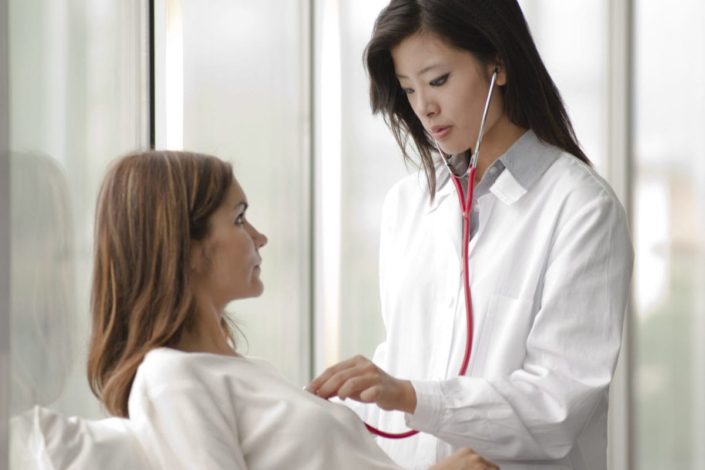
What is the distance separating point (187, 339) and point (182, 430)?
7.9 inches

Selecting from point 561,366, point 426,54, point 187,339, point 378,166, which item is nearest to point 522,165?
point 426,54

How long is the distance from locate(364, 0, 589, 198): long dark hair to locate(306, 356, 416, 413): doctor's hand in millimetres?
553

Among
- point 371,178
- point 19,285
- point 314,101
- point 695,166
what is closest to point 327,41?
point 314,101

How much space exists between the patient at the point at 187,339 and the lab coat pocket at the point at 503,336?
0.28 metres

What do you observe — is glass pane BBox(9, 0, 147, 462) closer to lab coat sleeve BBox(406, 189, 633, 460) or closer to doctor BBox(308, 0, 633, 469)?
doctor BBox(308, 0, 633, 469)

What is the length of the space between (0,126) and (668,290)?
238 centimetres

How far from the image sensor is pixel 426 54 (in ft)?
5.90

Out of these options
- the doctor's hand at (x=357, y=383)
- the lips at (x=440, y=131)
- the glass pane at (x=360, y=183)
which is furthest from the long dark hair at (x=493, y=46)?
the glass pane at (x=360, y=183)

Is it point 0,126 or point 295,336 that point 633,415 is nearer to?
point 295,336

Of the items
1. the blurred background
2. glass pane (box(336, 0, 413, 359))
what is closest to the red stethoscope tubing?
the blurred background

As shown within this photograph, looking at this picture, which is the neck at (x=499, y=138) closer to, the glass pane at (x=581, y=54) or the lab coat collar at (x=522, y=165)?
the lab coat collar at (x=522, y=165)

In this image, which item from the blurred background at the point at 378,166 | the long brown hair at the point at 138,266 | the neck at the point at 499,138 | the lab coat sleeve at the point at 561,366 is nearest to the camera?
the long brown hair at the point at 138,266

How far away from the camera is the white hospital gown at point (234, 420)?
135 centimetres

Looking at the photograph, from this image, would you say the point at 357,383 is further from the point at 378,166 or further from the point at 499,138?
the point at 378,166
